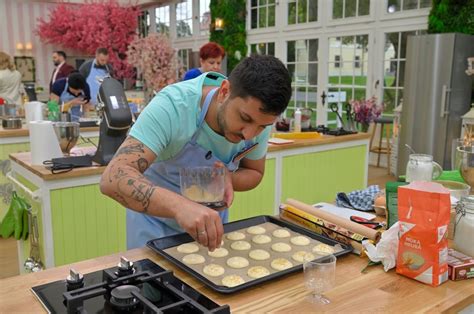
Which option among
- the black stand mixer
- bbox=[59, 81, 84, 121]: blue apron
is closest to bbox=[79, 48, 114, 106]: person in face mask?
bbox=[59, 81, 84, 121]: blue apron

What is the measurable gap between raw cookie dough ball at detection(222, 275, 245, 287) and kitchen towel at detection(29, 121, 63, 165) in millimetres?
1692

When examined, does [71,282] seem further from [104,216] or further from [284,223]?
[104,216]

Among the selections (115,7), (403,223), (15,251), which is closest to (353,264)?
(403,223)

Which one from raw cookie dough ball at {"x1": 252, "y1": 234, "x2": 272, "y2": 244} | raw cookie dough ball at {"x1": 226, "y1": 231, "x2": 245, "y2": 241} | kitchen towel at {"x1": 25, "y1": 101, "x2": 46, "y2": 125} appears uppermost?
kitchen towel at {"x1": 25, "y1": 101, "x2": 46, "y2": 125}

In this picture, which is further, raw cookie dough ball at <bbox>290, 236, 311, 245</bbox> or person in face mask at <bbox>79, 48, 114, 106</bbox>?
person in face mask at <bbox>79, 48, 114, 106</bbox>

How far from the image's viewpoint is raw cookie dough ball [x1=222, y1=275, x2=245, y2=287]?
3.64ft

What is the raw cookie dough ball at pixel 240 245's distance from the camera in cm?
135

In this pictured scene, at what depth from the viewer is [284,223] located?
1521 mm

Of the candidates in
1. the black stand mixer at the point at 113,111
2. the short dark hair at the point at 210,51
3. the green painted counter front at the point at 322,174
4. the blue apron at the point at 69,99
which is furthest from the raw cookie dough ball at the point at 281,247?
the blue apron at the point at 69,99

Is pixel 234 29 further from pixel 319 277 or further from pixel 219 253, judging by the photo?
pixel 319 277

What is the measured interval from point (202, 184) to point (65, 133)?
4.83ft

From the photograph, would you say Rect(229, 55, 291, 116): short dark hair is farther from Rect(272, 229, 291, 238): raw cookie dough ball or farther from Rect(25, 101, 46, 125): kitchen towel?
Rect(25, 101, 46, 125): kitchen towel

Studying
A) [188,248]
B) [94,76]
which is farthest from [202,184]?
[94,76]

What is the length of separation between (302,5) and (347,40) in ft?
3.49
